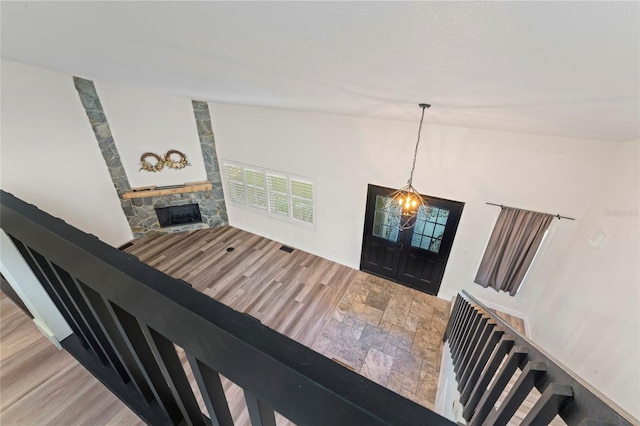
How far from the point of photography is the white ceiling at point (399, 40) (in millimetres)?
623

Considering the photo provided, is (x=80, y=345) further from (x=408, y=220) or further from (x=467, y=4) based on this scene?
(x=408, y=220)

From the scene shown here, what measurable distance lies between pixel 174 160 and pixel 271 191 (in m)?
2.25

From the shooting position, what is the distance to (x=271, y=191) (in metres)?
5.62

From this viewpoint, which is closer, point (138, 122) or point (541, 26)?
point (541, 26)

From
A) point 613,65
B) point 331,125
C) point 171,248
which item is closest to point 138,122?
point 171,248

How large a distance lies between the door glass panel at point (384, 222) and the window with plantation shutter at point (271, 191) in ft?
4.37

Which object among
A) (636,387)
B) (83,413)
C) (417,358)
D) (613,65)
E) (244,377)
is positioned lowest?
(417,358)

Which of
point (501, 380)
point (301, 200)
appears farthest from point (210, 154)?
point (501, 380)

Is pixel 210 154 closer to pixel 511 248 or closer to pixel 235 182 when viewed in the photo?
pixel 235 182

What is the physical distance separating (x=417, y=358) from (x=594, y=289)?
2.21 metres

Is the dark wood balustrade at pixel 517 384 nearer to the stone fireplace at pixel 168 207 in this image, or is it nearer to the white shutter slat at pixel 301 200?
the white shutter slat at pixel 301 200

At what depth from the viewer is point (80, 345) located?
1.21 m

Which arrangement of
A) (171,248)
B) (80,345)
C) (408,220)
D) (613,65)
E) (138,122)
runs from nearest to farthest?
(613,65)
(80,345)
(408,220)
(138,122)
(171,248)

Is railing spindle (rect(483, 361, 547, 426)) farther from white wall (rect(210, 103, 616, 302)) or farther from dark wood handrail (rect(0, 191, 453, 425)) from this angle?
white wall (rect(210, 103, 616, 302))
